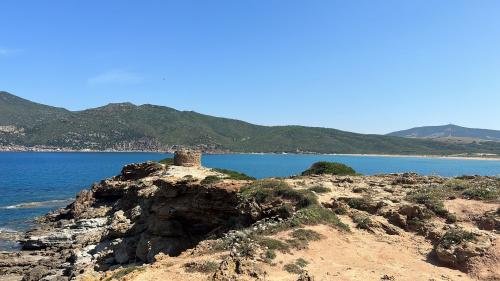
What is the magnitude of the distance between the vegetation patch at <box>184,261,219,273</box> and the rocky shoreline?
93 mm

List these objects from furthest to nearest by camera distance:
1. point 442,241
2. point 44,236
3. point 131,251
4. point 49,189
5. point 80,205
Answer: point 49,189
point 80,205
point 44,236
point 131,251
point 442,241

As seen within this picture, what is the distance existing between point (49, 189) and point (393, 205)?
3025 inches

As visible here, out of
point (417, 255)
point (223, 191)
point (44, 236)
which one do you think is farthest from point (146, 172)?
point (417, 255)

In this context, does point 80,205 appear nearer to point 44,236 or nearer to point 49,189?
point 44,236

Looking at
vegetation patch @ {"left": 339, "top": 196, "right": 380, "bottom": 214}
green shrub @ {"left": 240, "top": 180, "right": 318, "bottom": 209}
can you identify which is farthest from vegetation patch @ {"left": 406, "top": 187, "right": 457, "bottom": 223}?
green shrub @ {"left": 240, "top": 180, "right": 318, "bottom": 209}

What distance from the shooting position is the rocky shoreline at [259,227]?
15.9 meters

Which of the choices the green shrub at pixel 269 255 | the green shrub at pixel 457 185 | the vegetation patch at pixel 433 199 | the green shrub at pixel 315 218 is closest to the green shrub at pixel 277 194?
the green shrub at pixel 315 218

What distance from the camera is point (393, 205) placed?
22156mm

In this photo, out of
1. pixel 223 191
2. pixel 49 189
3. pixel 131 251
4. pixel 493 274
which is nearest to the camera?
pixel 493 274

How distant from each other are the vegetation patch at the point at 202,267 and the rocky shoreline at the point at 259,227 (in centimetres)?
9

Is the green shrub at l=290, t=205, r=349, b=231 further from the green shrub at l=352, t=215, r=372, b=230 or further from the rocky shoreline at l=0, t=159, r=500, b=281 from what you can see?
the green shrub at l=352, t=215, r=372, b=230

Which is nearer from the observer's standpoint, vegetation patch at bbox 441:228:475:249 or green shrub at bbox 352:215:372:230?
vegetation patch at bbox 441:228:475:249

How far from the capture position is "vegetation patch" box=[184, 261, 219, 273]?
15.0 metres

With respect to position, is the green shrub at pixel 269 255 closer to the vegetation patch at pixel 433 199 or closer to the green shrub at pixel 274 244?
the green shrub at pixel 274 244
